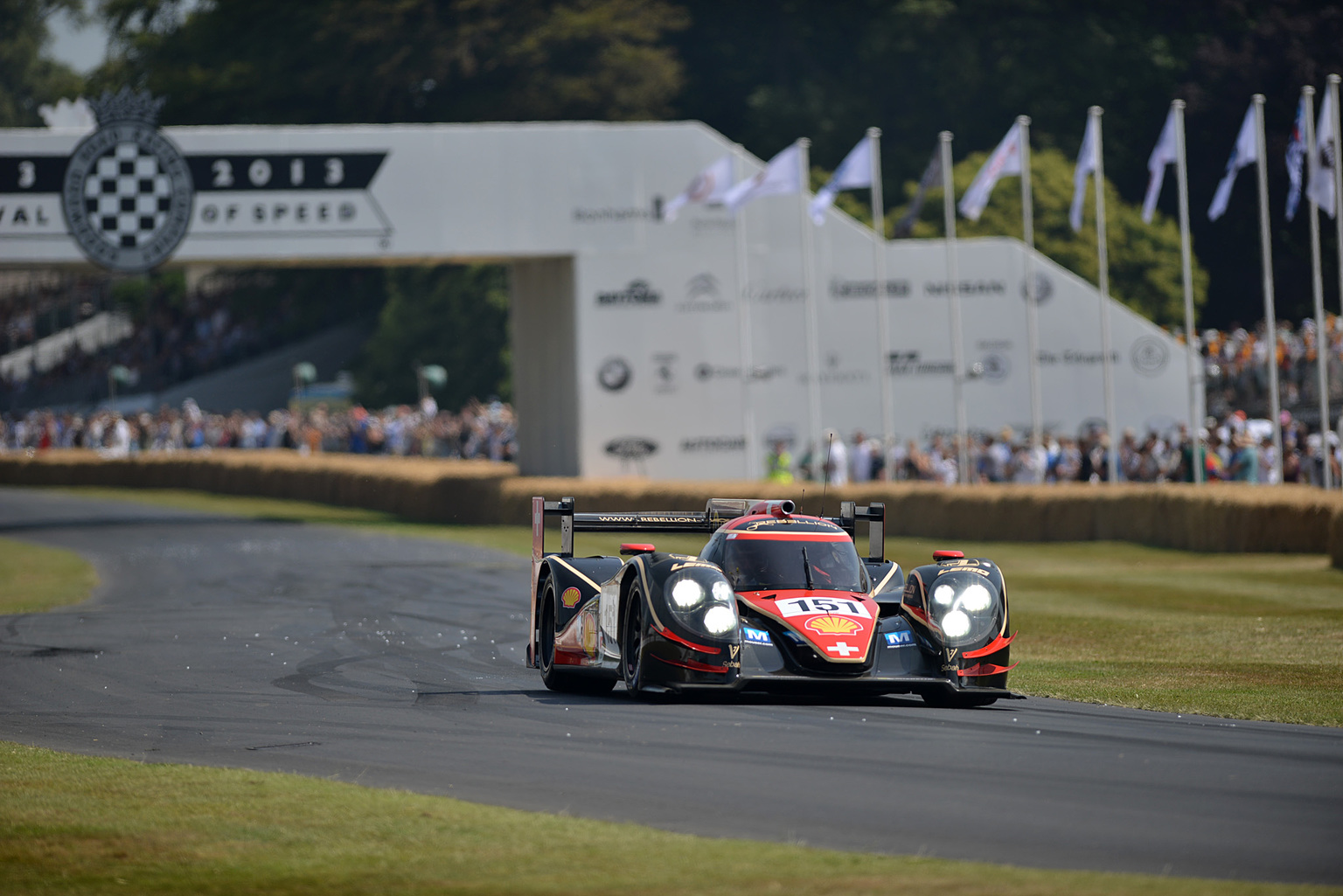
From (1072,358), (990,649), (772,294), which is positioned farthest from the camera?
(1072,358)

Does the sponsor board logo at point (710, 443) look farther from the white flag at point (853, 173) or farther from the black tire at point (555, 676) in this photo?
the black tire at point (555, 676)

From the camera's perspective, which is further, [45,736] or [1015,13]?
[1015,13]

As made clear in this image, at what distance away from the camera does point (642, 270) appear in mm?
33562

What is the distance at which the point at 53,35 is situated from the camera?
90.4 m

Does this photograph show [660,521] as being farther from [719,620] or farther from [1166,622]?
[1166,622]

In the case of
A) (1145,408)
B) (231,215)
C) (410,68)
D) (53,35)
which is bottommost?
(1145,408)

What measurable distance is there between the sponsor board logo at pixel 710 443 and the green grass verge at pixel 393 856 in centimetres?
2565

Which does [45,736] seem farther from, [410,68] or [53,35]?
[53,35]

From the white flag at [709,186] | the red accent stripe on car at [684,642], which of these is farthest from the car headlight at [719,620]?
the white flag at [709,186]

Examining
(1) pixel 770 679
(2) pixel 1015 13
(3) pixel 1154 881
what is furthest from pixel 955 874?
(2) pixel 1015 13

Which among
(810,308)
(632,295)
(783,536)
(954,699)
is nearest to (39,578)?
(632,295)

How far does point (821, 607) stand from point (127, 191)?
75.6 feet

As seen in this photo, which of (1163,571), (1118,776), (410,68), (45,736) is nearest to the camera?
(1118,776)

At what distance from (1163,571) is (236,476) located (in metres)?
27.1
